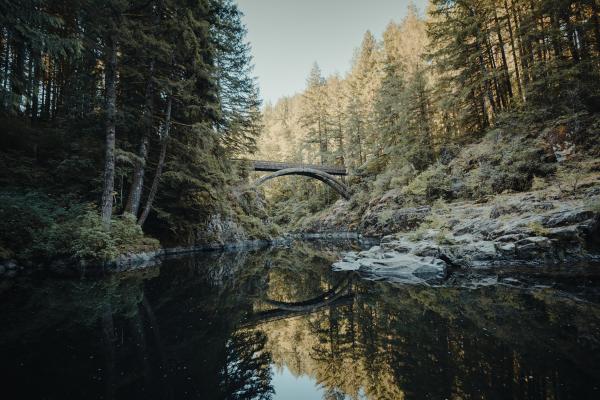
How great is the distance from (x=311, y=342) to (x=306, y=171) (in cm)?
2577

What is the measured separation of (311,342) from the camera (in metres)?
3.72

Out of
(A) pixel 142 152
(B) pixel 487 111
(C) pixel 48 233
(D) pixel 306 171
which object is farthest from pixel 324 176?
(C) pixel 48 233

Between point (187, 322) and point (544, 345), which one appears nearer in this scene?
point (544, 345)

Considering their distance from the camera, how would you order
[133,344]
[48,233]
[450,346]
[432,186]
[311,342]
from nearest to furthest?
[450,346]
[133,344]
[311,342]
[48,233]
[432,186]

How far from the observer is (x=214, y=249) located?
1675 centimetres

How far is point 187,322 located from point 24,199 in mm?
8517

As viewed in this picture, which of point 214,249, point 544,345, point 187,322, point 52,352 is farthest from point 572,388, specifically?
point 214,249

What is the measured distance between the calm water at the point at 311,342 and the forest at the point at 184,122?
4.75m

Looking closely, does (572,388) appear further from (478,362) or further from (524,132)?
(524,132)

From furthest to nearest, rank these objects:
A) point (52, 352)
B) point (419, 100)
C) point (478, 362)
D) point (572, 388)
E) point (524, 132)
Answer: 1. point (419, 100)
2. point (524, 132)
3. point (52, 352)
4. point (478, 362)
5. point (572, 388)

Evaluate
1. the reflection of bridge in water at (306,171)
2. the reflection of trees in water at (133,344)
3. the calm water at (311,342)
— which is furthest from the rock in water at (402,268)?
the reflection of bridge in water at (306,171)

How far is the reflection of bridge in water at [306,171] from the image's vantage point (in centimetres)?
2710

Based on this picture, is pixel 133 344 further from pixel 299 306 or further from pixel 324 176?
pixel 324 176

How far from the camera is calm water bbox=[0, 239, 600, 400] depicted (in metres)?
2.56
